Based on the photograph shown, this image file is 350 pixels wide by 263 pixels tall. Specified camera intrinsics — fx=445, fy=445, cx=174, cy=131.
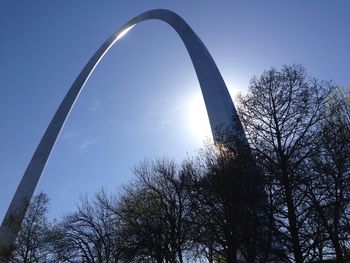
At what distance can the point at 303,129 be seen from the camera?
17859 mm

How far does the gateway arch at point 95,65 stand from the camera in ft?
96.5

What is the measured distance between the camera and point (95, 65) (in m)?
46.8

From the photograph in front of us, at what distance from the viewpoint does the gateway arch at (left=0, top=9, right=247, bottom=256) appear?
2942cm

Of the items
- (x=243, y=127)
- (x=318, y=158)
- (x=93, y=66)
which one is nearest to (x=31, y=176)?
(x=93, y=66)

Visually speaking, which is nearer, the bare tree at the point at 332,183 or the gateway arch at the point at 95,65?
the bare tree at the point at 332,183

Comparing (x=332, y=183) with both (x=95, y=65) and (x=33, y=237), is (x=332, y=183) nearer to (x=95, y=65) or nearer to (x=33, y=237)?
(x=33, y=237)

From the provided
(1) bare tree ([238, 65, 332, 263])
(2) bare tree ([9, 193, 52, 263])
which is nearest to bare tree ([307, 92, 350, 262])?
(1) bare tree ([238, 65, 332, 263])

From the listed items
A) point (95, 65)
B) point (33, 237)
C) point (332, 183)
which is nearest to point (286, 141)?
point (332, 183)

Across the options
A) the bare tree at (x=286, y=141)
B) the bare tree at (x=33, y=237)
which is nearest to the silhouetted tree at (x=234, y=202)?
the bare tree at (x=286, y=141)

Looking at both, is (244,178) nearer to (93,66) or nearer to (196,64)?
(196,64)

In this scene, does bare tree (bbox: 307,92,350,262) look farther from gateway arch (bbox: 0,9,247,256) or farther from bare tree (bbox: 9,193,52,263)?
bare tree (bbox: 9,193,52,263)

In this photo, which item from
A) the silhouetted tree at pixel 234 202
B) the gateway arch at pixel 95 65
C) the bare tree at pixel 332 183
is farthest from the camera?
the gateway arch at pixel 95 65

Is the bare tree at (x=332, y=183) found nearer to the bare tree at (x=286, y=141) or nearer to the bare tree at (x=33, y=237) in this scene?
the bare tree at (x=286, y=141)

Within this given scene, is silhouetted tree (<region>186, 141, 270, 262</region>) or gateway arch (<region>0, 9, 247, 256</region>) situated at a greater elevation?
gateway arch (<region>0, 9, 247, 256</region>)
